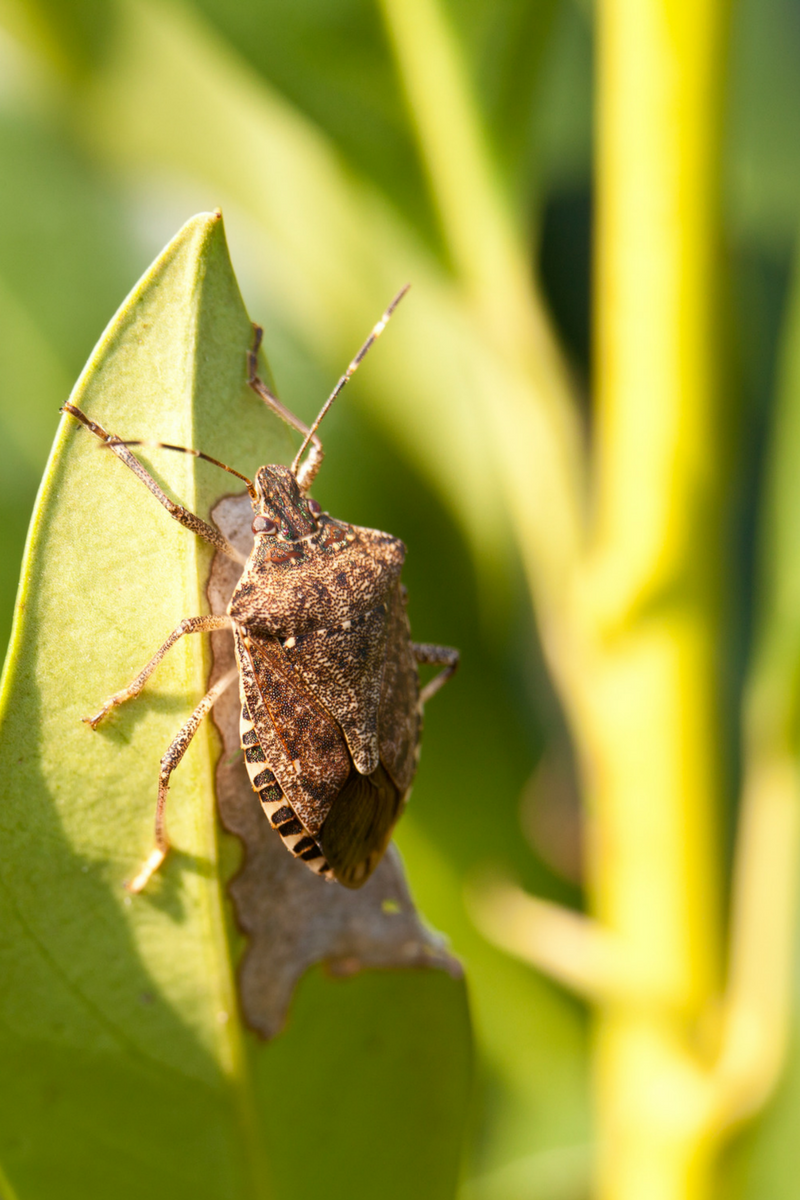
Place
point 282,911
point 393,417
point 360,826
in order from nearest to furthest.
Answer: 1. point 282,911
2. point 360,826
3. point 393,417

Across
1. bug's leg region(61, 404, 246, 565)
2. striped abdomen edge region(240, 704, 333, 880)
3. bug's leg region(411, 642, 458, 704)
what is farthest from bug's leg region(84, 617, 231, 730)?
bug's leg region(411, 642, 458, 704)

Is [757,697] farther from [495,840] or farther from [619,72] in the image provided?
[619,72]

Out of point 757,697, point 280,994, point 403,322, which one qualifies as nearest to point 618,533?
point 757,697

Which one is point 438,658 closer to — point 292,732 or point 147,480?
point 292,732

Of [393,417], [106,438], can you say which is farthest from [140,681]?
[393,417]

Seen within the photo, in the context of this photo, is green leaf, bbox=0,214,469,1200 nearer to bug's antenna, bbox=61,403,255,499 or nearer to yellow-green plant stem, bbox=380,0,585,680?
bug's antenna, bbox=61,403,255,499

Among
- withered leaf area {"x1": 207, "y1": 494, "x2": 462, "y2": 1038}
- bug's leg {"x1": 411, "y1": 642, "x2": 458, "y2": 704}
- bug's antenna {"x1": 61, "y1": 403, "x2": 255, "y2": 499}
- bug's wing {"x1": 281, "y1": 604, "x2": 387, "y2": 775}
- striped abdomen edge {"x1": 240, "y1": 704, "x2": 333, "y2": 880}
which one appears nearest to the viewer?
bug's antenna {"x1": 61, "y1": 403, "x2": 255, "y2": 499}
